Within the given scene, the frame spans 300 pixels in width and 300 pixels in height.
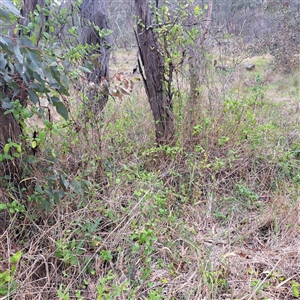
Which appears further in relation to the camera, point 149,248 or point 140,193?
point 140,193

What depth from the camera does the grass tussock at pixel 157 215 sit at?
1484 millimetres

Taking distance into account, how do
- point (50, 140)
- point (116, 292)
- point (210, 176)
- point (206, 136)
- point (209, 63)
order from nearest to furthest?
point (116, 292), point (50, 140), point (210, 176), point (206, 136), point (209, 63)

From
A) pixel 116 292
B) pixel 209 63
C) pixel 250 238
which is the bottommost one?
pixel 250 238

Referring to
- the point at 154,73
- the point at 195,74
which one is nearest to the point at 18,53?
the point at 154,73

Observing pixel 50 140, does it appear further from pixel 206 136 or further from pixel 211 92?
pixel 211 92

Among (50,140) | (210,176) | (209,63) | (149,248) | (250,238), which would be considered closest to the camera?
(149,248)

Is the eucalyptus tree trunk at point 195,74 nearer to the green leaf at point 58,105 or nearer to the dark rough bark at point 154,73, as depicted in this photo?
the dark rough bark at point 154,73

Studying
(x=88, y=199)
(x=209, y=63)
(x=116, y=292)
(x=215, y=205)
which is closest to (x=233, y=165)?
(x=215, y=205)

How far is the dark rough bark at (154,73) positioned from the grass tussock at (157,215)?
0.14 meters

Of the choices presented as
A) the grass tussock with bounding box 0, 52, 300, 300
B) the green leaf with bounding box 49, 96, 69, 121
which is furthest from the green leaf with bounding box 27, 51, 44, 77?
the grass tussock with bounding box 0, 52, 300, 300

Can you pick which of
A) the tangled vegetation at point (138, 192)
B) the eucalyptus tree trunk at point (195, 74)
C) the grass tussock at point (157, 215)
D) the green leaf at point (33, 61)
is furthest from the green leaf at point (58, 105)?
the eucalyptus tree trunk at point (195, 74)

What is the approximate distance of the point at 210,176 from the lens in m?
2.41

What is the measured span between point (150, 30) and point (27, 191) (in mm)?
1729

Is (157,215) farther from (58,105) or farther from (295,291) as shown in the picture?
(58,105)
